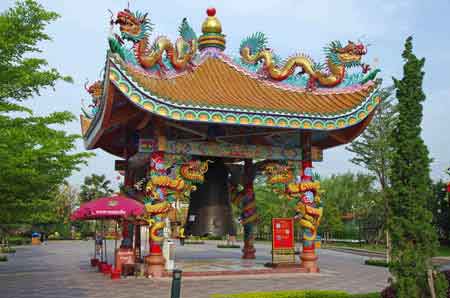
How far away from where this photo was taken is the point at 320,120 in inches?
595

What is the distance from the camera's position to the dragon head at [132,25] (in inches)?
563

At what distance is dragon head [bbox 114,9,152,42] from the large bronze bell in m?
5.12

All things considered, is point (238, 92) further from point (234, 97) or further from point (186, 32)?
point (186, 32)

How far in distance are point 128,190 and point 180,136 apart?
3.39 metres

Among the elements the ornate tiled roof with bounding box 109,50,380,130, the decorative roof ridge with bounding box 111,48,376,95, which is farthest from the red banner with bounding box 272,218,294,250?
the decorative roof ridge with bounding box 111,48,376,95

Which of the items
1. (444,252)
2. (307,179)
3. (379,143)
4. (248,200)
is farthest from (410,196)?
(444,252)

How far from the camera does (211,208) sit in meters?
15.9

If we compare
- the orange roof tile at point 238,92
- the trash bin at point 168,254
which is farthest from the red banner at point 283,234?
the orange roof tile at point 238,92

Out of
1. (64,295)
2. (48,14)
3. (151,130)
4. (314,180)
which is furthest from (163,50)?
(64,295)

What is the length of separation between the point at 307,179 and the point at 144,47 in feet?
22.2

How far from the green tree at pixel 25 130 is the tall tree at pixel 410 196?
8.62m

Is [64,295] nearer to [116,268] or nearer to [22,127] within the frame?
[116,268]

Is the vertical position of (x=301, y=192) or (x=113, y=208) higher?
(x=301, y=192)

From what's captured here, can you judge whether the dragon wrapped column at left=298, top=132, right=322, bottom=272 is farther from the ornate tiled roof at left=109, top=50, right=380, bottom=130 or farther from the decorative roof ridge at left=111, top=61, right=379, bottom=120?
the decorative roof ridge at left=111, top=61, right=379, bottom=120
